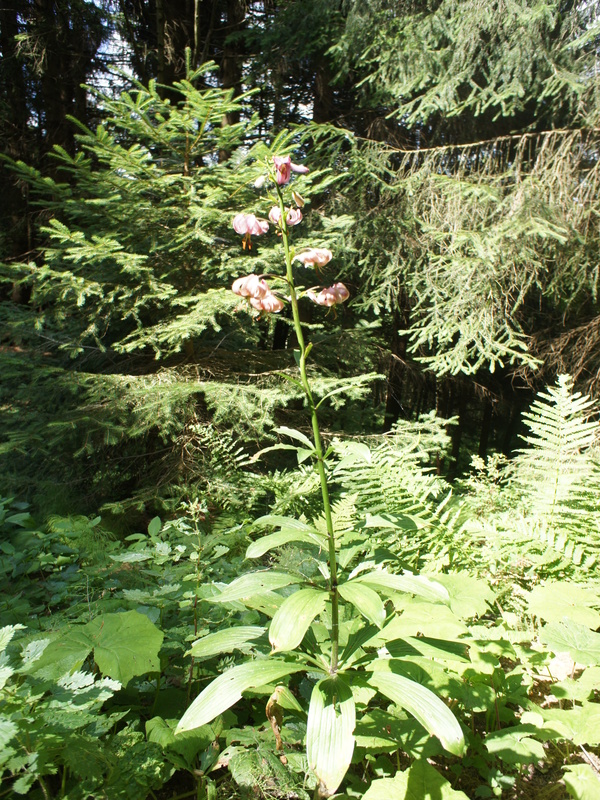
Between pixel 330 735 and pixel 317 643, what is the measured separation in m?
0.35

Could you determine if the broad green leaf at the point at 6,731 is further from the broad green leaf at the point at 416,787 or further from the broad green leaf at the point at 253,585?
the broad green leaf at the point at 416,787

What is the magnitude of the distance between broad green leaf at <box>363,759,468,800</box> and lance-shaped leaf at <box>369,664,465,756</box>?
13 cm

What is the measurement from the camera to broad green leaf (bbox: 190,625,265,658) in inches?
41.5

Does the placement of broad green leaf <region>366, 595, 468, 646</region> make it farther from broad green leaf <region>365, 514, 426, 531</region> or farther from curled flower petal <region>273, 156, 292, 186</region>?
curled flower petal <region>273, 156, 292, 186</region>

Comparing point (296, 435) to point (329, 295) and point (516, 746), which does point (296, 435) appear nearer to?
point (329, 295)

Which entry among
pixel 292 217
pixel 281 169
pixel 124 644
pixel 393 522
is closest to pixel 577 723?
pixel 393 522

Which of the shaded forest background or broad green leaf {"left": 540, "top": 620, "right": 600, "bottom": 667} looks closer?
broad green leaf {"left": 540, "top": 620, "right": 600, "bottom": 667}

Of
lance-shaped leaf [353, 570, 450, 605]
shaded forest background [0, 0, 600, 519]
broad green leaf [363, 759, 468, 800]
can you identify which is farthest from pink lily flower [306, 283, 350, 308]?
shaded forest background [0, 0, 600, 519]

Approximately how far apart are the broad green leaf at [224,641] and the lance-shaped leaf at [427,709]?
308mm

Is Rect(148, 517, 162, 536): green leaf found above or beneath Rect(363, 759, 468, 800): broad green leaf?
beneath

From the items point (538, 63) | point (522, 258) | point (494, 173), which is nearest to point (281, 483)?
point (522, 258)

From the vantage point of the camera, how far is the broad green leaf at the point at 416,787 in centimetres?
91

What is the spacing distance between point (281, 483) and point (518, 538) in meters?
1.53

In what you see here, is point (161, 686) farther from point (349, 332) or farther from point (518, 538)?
point (349, 332)
